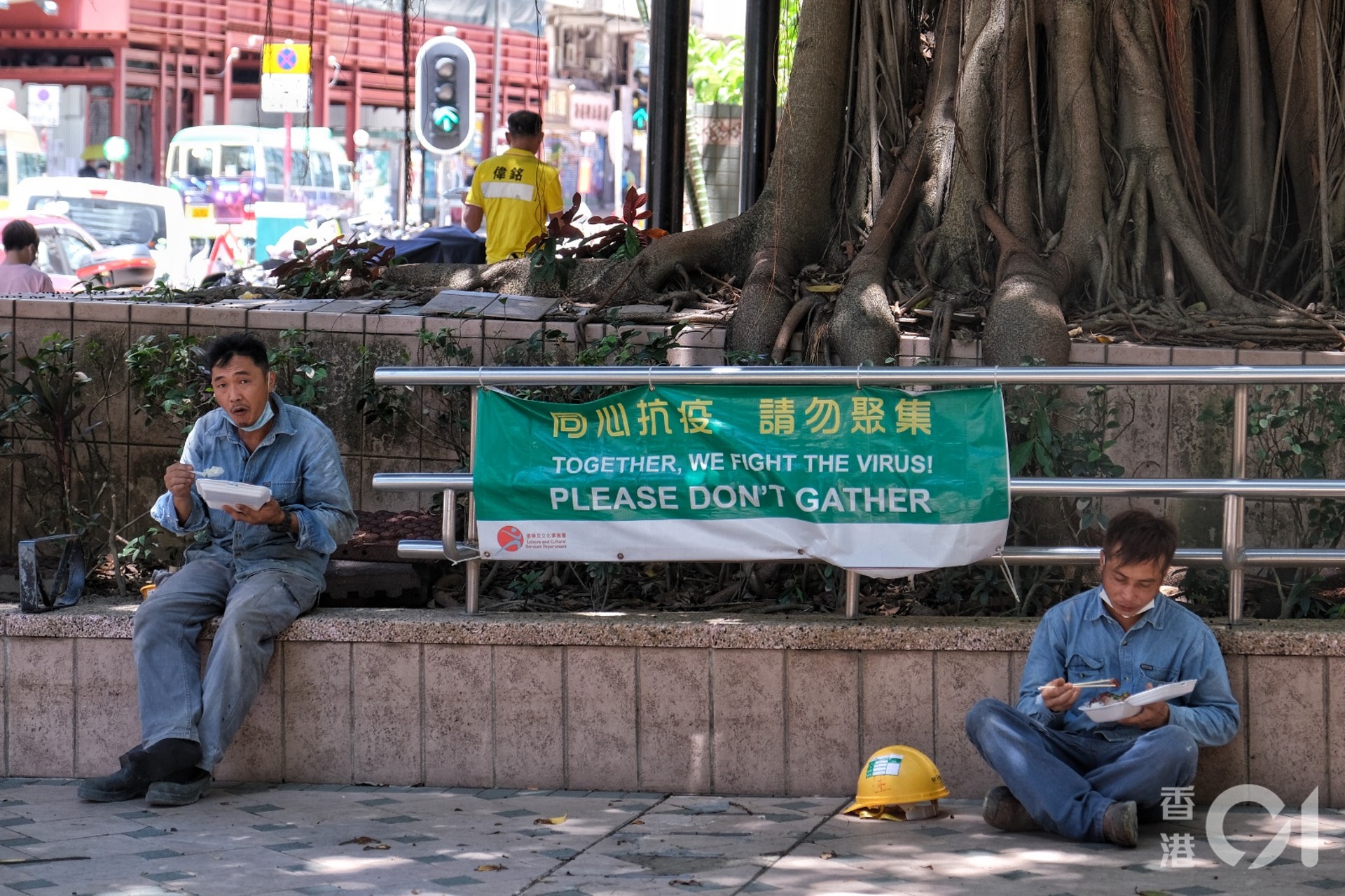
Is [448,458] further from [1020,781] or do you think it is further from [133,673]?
[1020,781]

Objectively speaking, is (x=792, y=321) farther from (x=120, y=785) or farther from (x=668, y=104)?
(x=668, y=104)

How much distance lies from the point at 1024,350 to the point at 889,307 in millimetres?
667

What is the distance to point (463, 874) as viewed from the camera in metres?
4.09

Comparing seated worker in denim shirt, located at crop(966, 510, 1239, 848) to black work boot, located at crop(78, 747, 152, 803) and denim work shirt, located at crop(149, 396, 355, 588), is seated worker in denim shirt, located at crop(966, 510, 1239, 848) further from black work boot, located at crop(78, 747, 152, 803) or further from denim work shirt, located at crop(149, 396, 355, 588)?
black work boot, located at crop(78, 747, 152, 803)

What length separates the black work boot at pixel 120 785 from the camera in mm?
4785

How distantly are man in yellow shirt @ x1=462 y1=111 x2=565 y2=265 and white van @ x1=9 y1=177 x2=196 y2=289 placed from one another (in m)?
14.1

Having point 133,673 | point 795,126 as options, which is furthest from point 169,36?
point 133,673

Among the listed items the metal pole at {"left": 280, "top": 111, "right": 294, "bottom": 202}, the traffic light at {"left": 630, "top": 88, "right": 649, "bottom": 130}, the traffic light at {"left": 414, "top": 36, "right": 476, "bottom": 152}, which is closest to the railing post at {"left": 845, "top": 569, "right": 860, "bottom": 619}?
the traffic light at {"left": 414, "top": 36, "right": 476, "bottom": 152}

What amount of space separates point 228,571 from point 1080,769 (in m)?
2.71

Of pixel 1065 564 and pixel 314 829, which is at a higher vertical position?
pixel 1065 564

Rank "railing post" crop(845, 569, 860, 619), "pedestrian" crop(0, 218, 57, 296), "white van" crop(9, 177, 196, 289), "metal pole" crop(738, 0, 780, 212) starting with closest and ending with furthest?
"railing post" crop(845, 569, 860, 619) → "pedestrian" crop(0, 218, 57, 296) → "metal pole" crop(738, 0, 780, 212) → "white van" crop(9, 177, 196, 289)

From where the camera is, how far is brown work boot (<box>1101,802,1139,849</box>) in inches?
165

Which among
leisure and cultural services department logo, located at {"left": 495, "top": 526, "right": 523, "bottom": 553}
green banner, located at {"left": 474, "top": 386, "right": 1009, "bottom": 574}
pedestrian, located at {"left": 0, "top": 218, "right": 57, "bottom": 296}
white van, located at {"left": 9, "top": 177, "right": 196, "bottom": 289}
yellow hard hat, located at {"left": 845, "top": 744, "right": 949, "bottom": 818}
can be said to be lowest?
yellow hard hat, located at {"left": 845, "top": 744, "right": 949, "bottom": 818}

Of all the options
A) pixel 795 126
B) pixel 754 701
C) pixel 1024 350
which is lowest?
pixel 754 701
